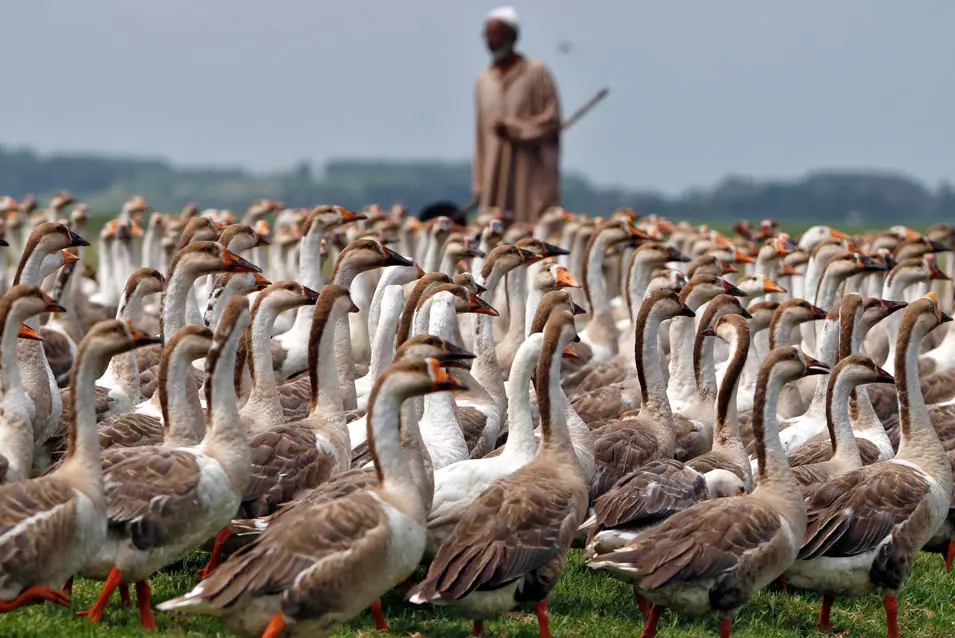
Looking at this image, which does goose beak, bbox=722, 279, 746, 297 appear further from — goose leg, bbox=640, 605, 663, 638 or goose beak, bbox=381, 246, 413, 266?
goose leg, bbox=640, 605, 663, 638

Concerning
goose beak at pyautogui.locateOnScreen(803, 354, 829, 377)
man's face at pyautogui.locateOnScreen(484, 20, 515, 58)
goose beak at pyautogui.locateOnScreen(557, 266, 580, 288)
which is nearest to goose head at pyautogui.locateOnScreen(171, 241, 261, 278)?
goose beak at pyautogui.locateOnScreen(557, 266, 580, 288)

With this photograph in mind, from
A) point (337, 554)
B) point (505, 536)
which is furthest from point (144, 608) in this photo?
point (505, 536)

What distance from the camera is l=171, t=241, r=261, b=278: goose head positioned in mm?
11000

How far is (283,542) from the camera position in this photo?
745 cm

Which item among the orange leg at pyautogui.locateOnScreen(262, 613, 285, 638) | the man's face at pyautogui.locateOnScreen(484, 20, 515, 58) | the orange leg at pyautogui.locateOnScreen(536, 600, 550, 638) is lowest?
the orange leg at pyautogui.locateOnScreen(536, 600, 550, 638)

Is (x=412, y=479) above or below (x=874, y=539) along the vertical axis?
above

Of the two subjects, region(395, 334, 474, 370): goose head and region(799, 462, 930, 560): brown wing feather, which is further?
region(799, 462, 930, 560): brown wing feather

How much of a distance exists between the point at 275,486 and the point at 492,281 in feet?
17.4

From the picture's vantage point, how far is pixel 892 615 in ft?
30.8

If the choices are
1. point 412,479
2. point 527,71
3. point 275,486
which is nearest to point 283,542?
point 412,479

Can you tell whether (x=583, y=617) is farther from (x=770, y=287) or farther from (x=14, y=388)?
(x=770, y=287)

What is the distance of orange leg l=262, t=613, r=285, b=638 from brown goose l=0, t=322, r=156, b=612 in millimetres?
1098

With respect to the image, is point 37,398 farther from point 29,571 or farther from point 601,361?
point 601,361

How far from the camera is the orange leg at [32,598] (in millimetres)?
7344
